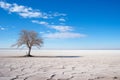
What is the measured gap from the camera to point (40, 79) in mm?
6660

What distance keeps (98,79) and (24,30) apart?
2643 centimetres

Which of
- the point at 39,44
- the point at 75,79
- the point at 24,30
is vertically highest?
the point at 24,30

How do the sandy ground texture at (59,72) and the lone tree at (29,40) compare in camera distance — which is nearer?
the sandy ground texture at (59,72)

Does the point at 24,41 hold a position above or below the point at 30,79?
above

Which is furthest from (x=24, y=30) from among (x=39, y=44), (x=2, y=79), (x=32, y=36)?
(x=2, y=79)

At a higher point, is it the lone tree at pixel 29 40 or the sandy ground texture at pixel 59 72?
the lone tree at pixel 29 40

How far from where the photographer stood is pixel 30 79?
6.62m

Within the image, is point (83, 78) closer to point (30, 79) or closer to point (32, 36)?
point (30, 79)

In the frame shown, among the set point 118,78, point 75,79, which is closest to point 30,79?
point 75,79

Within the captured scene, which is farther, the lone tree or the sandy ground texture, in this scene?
the lone tree

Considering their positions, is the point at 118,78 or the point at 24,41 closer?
the point at 118,78

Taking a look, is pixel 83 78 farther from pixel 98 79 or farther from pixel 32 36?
pixel 32 36

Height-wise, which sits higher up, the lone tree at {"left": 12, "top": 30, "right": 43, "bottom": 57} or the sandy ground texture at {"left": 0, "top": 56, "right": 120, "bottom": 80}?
the lone tree at {"left": 12, "top": 30, "right": 43, "bottom": 57}

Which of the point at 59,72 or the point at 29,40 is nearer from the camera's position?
the point at 59,72
